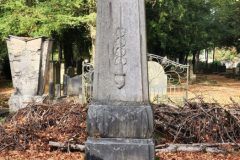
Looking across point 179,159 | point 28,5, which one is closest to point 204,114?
point 179,159

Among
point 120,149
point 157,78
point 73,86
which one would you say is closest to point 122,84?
point 120,149

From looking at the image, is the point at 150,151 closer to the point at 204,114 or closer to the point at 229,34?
the point at 204,114

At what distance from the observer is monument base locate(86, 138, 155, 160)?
5.96m

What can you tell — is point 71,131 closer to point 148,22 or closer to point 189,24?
point 148,22

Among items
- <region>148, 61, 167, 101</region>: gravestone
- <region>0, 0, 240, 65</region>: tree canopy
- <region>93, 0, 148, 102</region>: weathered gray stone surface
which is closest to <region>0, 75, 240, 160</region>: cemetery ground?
<region>93, 0, 148, 102</region>: weathered gray stone surface

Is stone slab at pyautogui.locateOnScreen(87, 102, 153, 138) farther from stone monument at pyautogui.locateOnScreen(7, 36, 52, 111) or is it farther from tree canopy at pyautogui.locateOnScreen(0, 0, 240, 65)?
tree canopy at pyautogui.locateOnScreen(0, 0, 240, 65)

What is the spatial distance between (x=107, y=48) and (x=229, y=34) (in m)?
38.0

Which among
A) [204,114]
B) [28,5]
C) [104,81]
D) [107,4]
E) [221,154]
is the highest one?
[28,5]

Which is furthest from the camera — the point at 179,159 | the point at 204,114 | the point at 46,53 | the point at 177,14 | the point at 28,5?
the point at 177,14

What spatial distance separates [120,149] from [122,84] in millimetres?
765

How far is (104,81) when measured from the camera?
6.03 meters

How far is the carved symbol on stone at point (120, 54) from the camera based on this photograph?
5.98 m

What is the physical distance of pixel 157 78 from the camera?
56.3 feet

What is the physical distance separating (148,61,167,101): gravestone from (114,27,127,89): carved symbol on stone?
11.0 m
